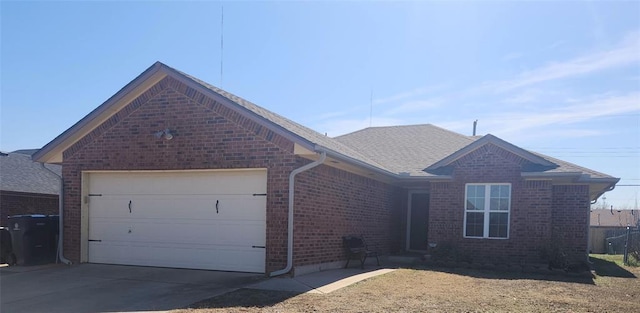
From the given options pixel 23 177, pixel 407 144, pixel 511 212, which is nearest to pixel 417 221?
pixel 407 144

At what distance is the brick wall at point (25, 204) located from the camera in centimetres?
1731

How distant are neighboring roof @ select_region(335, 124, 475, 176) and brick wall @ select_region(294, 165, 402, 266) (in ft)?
3.72

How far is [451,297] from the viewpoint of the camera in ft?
26.5

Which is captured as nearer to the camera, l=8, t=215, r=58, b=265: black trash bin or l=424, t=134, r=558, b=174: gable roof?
l=8, t=215, r=58, b=265: black trash bin

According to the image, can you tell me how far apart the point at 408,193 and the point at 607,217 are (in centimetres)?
3277

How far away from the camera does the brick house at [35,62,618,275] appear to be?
10148 millimetres

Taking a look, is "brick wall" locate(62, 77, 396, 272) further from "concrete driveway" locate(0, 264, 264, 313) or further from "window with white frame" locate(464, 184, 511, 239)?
"window with white frame" locate(464, 184, 511, 239)

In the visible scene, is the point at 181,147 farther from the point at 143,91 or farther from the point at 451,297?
the point at 451,297

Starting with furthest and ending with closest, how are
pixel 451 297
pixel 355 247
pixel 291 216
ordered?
pixel 355 247 → pixel 291 216 → pixel 451 297

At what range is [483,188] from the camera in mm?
14023

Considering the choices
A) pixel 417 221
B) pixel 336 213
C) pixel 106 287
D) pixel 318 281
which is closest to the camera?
pixel 106 287

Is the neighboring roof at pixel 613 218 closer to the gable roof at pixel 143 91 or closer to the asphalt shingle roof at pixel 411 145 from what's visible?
the asphalt shingle roof at pixel 411 145

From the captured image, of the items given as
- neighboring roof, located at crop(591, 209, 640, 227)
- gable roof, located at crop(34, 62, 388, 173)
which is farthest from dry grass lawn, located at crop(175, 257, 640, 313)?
neighboring roof, located at crop(591, 209, 640, 227)

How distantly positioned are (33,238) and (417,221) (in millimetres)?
11484
